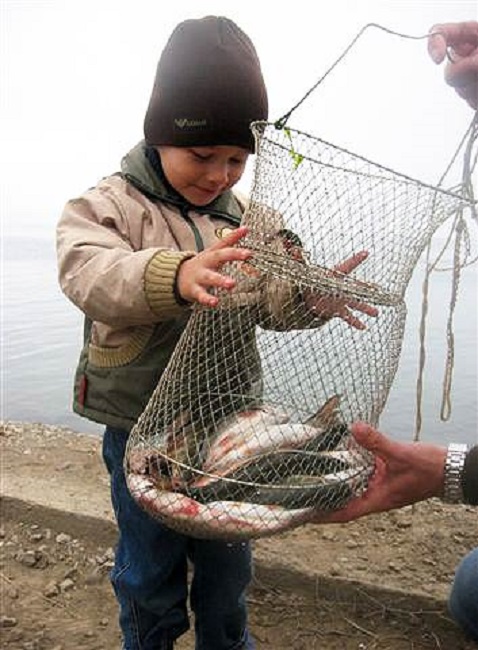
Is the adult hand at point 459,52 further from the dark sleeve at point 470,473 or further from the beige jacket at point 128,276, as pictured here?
the dark sleeve at point 470,473

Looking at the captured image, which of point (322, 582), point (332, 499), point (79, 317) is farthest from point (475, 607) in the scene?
point (79, 317)

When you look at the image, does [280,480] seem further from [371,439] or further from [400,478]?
[400,478]

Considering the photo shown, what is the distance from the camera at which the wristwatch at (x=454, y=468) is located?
87.7 inches

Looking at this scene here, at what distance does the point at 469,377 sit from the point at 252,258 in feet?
15.1

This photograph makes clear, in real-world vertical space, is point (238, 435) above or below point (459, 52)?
below

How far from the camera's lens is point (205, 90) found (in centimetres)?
213

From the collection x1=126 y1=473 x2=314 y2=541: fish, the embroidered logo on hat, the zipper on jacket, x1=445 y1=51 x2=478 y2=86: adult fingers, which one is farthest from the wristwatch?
the embroidered logo on hat

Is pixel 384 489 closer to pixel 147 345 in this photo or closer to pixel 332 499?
pixel 332 499

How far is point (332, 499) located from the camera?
1843 millimetres

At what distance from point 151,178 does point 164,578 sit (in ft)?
3.64

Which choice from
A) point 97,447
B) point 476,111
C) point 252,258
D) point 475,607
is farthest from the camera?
point 97,447

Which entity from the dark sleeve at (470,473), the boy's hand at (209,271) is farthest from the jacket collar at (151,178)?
the dark sleeve at (470,473)

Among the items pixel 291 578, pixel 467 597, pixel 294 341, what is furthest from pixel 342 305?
pixel 291 578

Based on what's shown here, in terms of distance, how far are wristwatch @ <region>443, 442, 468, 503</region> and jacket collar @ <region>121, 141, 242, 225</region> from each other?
0.92 metres
